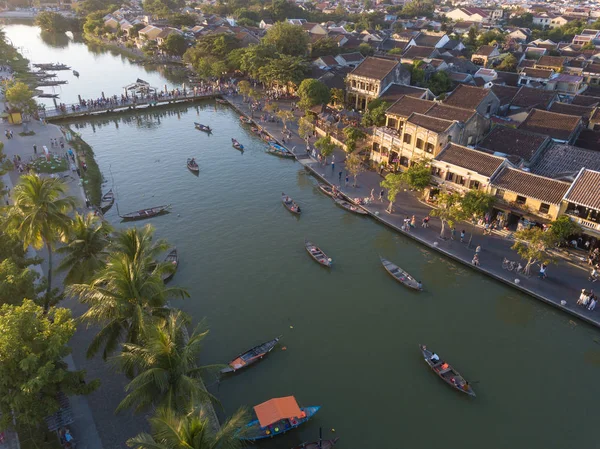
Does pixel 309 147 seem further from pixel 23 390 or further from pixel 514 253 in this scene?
pixel 23 390

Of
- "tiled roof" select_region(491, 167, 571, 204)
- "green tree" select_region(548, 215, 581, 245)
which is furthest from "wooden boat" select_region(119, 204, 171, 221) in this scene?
"green tree" select_region(548, 215, 581, 245)

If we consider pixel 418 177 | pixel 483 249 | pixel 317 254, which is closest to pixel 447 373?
pixel 317 254

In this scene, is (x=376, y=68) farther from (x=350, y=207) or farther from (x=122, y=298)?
(x=122, y=298)

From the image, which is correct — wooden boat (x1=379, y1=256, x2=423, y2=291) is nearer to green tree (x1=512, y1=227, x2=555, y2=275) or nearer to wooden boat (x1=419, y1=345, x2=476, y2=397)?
wooden boat (x1=419, y1=345, x2=476, y2=397)

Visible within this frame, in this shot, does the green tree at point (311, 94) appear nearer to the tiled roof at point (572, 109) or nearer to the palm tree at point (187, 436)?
the tiled roof at point (572, 109)

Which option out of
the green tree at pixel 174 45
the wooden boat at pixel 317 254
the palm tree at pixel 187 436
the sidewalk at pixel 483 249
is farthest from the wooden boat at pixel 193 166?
the green tree at pixel 174 45
